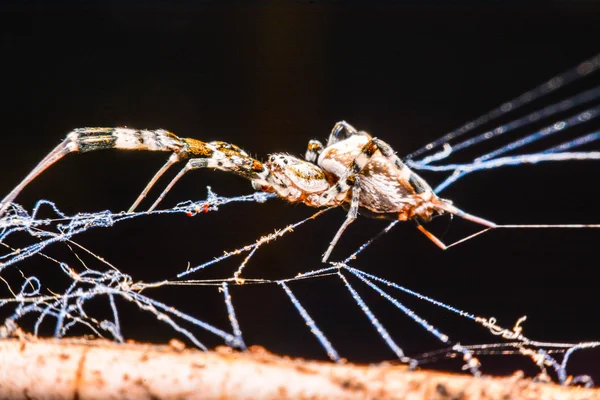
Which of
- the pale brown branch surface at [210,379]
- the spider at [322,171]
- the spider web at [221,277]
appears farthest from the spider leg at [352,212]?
the pale brown branch surface at [210,379]

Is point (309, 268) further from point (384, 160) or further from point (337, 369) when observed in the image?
point (337, 369)

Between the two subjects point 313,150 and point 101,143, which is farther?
point 313,150

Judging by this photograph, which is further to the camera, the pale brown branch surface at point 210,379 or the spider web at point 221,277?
the spider web at point 221,277

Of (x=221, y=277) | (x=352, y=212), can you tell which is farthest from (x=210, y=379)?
(x=221, y=277)

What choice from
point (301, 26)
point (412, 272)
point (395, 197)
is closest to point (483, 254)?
A: point (412, 272)

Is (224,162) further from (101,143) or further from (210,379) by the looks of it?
(210,379)

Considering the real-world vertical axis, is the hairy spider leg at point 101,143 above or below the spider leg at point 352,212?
above

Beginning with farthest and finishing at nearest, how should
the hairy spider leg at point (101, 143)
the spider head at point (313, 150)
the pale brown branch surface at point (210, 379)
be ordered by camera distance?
the spider head at point (313, 150) < the hairy spider leg at point (101, 143) < the pale brown branch surface at point (210, 379)

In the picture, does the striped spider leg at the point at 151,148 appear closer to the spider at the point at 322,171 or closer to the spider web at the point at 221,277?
the spider at the point at 322,171
